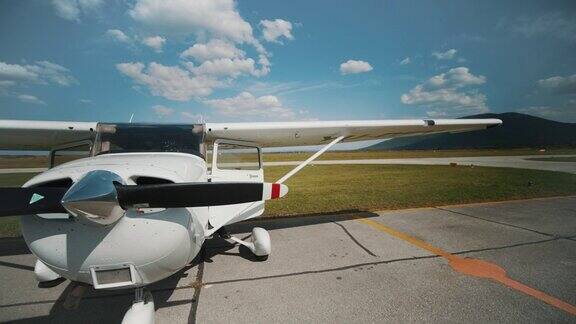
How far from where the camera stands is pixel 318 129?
19.8 feet

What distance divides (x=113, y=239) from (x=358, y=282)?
2977 mm

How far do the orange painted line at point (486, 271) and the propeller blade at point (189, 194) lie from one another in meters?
3.28

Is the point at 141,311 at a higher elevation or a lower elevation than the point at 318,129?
lower

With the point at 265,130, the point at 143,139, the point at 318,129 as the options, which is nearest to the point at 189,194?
the point at 143,139

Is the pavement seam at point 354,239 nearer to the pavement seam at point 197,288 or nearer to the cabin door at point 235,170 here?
the cabin door at point 235,170

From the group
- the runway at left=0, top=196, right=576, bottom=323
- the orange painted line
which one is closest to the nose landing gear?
the runway at left=0, top=196, right=576, bottom=323

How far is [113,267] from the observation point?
93.3 inches

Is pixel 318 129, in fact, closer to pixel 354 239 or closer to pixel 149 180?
pixel 354 239

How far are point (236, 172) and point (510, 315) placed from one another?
4322 mm

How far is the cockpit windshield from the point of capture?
12.8 ft

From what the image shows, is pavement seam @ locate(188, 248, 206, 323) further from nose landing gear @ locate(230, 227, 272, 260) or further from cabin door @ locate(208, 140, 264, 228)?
nose landing gear @ locate(230, 227, 272, 260)

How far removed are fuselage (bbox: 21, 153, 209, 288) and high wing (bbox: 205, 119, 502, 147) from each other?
2.53 meters

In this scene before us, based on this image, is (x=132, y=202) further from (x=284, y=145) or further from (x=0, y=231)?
(x=0, y=231)

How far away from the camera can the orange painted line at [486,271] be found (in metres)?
3.34
